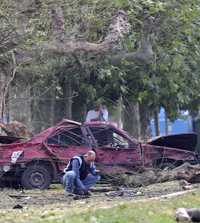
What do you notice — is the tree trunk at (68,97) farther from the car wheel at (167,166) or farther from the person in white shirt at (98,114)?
the car wheel at (167,166)

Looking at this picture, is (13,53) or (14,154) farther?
(14,154)

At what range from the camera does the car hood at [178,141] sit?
66.3 feet

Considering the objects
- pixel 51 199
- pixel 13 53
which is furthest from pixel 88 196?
pixel 13 53

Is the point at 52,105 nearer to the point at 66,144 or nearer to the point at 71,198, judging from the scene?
the point at 66,144

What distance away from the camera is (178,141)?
20469 millimetres

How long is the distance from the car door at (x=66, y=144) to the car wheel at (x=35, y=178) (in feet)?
1.56

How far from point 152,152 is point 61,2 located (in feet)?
18.5

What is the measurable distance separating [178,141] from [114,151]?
2368 millimetres

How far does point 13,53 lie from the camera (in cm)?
1642

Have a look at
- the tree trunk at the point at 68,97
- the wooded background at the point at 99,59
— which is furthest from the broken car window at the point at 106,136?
the tree trunk at the point at 68,97

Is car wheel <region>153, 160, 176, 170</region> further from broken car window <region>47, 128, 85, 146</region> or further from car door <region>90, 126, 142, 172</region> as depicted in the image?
broken car window <region>47, 128, 85, 146</region>

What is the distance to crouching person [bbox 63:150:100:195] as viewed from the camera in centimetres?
1575

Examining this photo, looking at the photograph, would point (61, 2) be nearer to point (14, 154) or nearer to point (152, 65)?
point (14, 154)

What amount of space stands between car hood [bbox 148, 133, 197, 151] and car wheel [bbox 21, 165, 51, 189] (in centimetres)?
328
